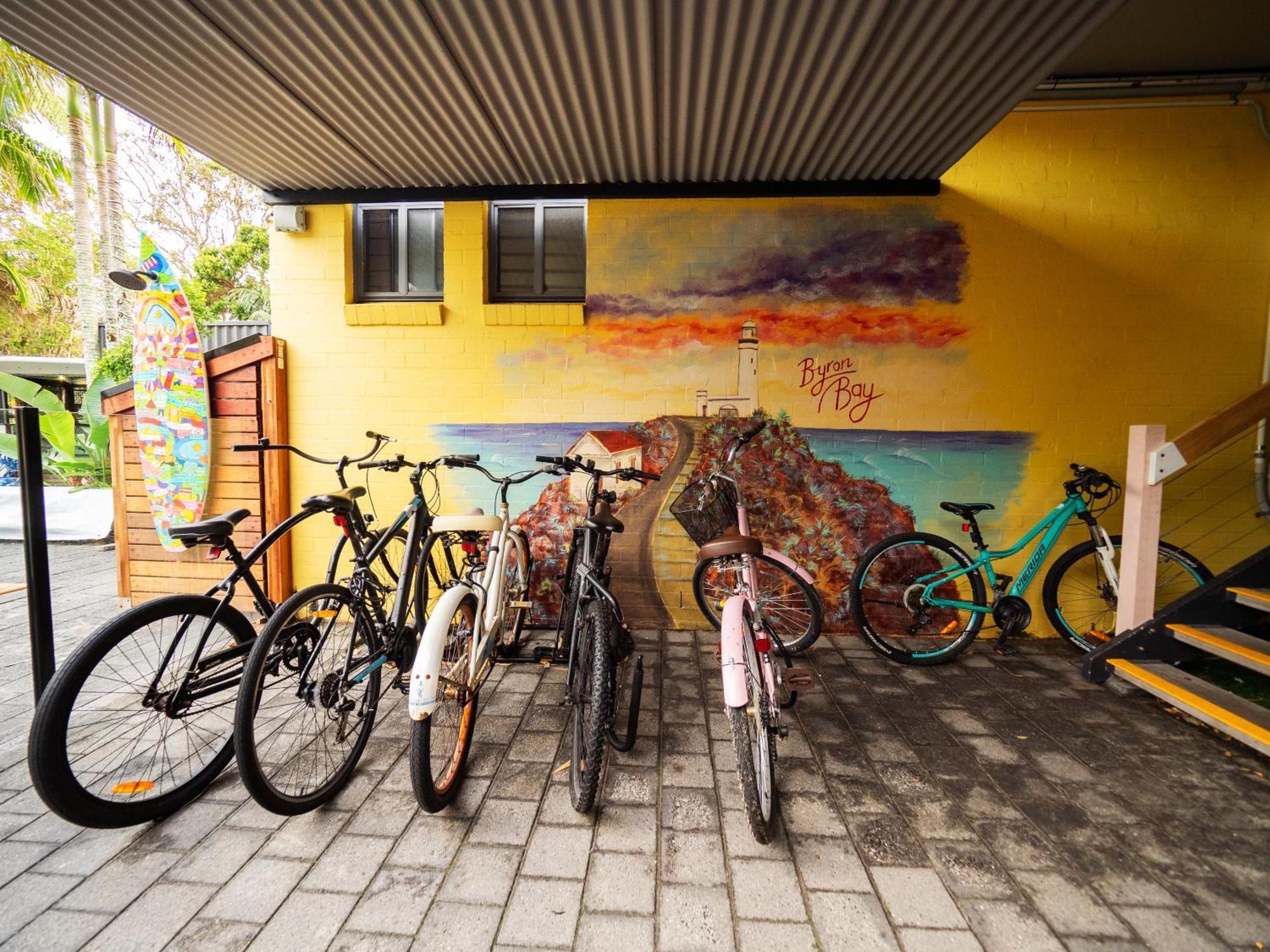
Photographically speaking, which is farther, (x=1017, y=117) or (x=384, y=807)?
(x=1017, y=117)

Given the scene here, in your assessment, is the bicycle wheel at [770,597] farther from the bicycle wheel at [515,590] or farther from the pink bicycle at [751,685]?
the bicycle wheel at [515,590]

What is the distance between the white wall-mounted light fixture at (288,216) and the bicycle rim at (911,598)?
15.3 ft

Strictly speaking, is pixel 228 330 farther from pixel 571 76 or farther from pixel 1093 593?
pixel 1093 593

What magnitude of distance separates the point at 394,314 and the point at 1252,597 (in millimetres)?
5493

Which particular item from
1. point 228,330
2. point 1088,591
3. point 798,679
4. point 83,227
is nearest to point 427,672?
point 798,679

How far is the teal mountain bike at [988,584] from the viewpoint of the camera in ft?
11.8

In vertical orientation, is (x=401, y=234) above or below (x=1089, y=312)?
above

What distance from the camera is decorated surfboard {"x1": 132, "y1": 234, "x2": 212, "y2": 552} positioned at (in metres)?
3.82

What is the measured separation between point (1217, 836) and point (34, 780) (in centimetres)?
415

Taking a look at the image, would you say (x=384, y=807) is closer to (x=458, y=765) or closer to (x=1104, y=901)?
(x=458, y=765)

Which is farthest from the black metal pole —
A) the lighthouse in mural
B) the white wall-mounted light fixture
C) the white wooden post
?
the white wooden post

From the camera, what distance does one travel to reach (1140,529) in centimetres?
324

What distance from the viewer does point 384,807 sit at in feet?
7.19

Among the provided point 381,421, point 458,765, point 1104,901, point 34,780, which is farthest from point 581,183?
point 1104,901
